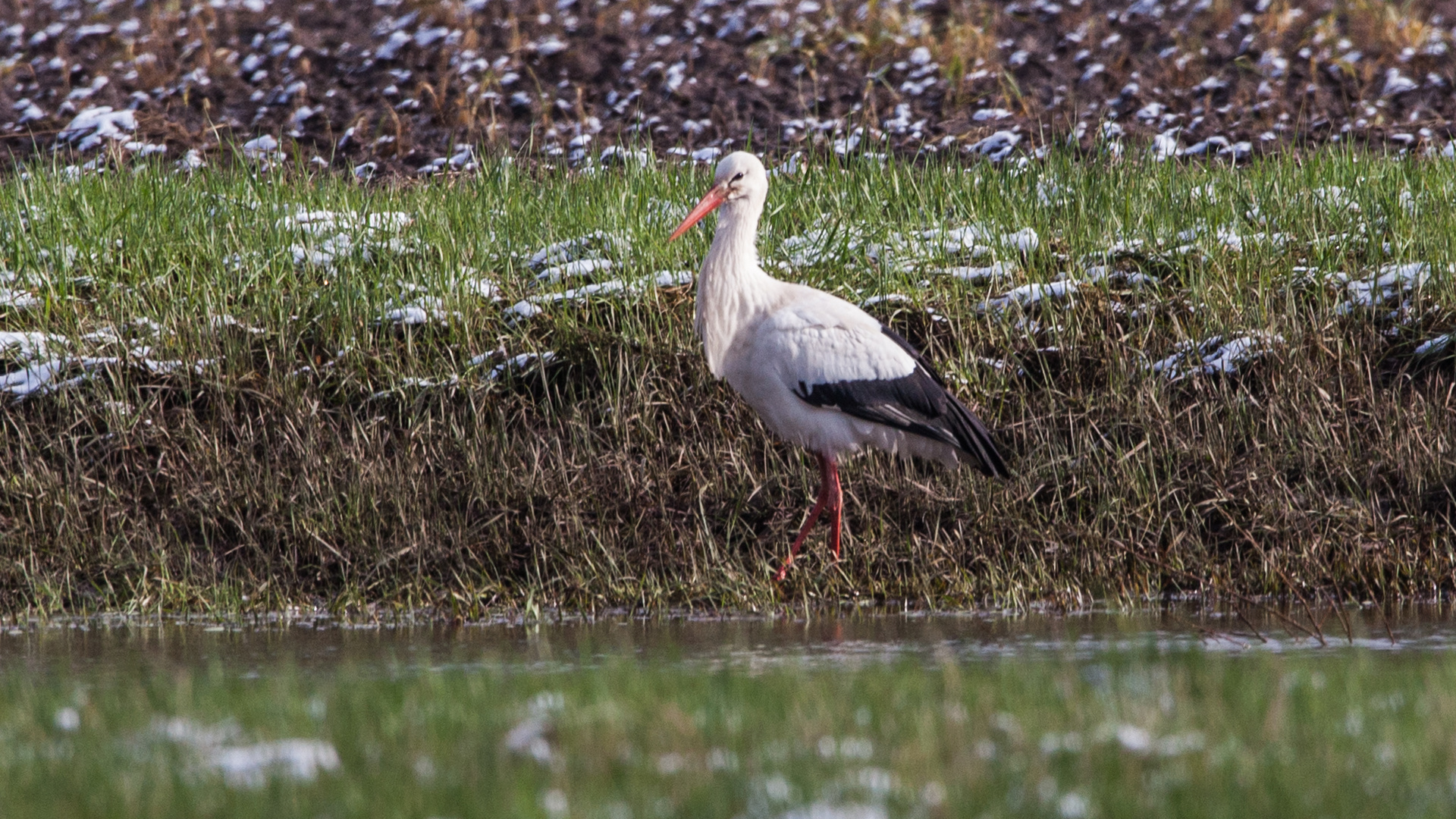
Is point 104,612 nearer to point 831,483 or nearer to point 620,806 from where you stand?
point 831,483

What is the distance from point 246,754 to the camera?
3.36m

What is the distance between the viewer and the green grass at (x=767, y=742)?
2990mm

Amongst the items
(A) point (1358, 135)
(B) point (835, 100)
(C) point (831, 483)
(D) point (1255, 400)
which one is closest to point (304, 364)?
(C) point (831, 483)

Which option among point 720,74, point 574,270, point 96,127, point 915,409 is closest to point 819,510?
point 915,409

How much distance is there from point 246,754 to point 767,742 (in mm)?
1096

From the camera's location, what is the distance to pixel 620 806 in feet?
9.66

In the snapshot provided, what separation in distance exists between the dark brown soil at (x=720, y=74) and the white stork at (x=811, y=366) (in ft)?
12.5

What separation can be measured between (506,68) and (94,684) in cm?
907

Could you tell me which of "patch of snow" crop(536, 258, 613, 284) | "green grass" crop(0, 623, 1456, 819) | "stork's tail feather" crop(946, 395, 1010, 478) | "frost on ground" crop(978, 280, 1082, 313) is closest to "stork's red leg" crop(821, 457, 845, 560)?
"stork's tail feather" crop(946, 395, 1010, 478)

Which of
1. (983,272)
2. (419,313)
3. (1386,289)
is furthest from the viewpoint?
(983,272)

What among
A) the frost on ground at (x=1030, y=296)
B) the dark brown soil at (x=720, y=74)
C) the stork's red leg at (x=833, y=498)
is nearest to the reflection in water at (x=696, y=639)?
the stork's red leg at (x=833, y=498)

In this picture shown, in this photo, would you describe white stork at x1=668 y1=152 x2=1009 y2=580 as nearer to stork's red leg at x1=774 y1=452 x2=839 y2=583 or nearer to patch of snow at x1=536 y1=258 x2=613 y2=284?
stork's red leg at x1=774 y1=452 x2=839 y2=583

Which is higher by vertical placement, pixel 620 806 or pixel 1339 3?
pixel 620 806

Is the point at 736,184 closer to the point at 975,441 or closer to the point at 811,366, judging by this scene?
the point at 811,366
